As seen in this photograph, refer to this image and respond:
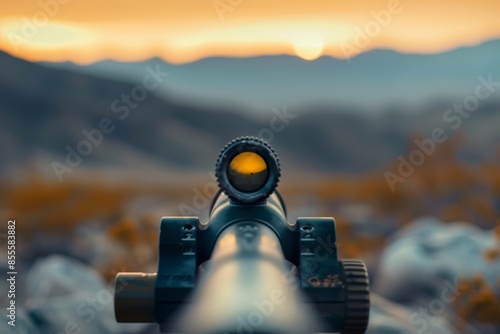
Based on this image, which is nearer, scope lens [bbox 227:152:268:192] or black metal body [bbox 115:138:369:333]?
black metal body [bbox 115:138:369:333]

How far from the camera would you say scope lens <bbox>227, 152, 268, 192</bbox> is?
20.0 feet

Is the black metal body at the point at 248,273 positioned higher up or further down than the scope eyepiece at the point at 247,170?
further down

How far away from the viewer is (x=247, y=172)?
20.0 feet

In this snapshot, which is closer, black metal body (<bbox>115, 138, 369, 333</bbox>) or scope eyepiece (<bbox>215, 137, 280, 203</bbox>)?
black metal body (<bbox>115, 138, 369, 333</bbox>)

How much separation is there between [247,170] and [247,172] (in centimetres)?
2

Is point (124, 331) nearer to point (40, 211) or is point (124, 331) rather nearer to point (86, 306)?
point (86, 306)

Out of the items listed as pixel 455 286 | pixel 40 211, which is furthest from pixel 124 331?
pixel 40 211

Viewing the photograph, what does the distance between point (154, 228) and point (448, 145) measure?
9.12 metres

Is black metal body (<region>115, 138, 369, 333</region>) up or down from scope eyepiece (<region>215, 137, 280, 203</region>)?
down

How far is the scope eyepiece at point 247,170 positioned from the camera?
6035mm

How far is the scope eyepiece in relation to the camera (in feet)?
19.8

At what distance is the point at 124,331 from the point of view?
11867 millimetres

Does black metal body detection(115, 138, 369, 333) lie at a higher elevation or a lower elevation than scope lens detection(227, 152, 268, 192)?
lower

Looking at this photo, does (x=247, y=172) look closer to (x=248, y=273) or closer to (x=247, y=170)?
(x=247, y=170)
